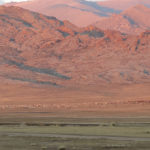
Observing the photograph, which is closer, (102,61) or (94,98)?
(94,98)

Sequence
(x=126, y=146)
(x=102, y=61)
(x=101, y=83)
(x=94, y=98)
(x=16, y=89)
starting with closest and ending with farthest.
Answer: (x=126, y=146) → (x=94, y=98) → (x=16, y=89) → (x=101, y=83) → (x=102, y=61)

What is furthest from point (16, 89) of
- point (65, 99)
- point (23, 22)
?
point (23, 22)

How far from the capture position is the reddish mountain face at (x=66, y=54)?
117 meters

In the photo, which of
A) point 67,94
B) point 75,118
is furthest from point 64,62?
point 75,118

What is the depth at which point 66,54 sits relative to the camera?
134 m

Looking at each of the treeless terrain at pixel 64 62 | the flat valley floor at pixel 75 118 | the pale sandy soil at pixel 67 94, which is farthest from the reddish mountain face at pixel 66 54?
the flat valley floor at pixel 75 118

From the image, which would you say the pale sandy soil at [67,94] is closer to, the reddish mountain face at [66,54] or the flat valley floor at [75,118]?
the flat valley floor at [75,118]

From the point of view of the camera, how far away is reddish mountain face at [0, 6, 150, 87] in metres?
117

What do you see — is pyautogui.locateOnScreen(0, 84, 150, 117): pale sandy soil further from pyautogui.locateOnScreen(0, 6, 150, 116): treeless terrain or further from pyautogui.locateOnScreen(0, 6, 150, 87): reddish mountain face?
pyautogui.locateOnScreen(0, 6, 150, 87): reddish mountain face

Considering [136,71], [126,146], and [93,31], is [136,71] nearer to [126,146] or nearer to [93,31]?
[93,31]

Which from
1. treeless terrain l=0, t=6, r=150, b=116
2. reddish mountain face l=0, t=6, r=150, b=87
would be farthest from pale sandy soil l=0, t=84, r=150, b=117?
reddish mountain face l=0, t=6, r=150, b=87

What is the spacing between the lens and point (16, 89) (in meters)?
104

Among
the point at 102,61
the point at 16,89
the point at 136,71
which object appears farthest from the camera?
the point at 102,61

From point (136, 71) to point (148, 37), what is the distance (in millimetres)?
20952
